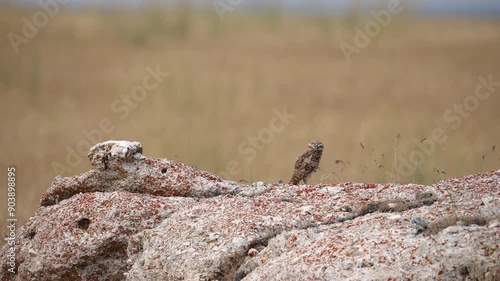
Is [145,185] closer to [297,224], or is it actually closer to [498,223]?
[297,224]

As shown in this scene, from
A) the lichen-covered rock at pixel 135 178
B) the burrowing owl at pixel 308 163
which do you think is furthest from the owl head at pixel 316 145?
the lichen-covered rock at pixel 135 178

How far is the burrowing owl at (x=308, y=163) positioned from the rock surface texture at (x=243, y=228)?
1.01 m

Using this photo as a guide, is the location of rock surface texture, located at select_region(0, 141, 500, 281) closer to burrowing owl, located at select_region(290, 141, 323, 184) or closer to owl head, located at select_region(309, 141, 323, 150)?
burrowing owl, located at select_region(290, 141, 323, 184)

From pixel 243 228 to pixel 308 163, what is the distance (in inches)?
92.4

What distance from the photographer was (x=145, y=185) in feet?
24.1

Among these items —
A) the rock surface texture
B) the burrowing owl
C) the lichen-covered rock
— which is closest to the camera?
the rock surface texture

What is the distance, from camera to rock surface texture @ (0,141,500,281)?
481 cm

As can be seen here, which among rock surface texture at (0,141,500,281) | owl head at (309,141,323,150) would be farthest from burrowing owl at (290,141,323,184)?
rock surface texture at (0,141,500,281)

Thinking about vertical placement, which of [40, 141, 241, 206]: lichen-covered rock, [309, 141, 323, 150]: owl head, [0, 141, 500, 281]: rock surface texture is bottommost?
[0, 141, 500, 281]: rock surface texture

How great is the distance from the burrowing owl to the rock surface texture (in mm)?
1007

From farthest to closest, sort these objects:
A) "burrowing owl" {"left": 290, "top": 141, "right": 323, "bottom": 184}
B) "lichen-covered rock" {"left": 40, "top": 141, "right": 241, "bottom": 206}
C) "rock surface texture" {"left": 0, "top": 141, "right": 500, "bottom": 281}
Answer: "burrowing owl" {"left": 290, "top": 141, "right": 323, "bottom": 184}, "lichen-covered rock" {"left": 40, "top": 141, "right": 241, "bottom": 206}, "rock surface texture" {"left": 0, "top": 141, "right": 500, "bottom": 281}

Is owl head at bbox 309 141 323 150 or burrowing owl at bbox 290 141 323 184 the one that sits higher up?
owl head at bbox 309 141 323 150

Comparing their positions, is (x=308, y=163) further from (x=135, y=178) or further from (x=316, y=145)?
(x=135, y=178)

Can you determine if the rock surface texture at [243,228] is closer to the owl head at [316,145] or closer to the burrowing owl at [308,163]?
the burrowing owl at [308,163]
